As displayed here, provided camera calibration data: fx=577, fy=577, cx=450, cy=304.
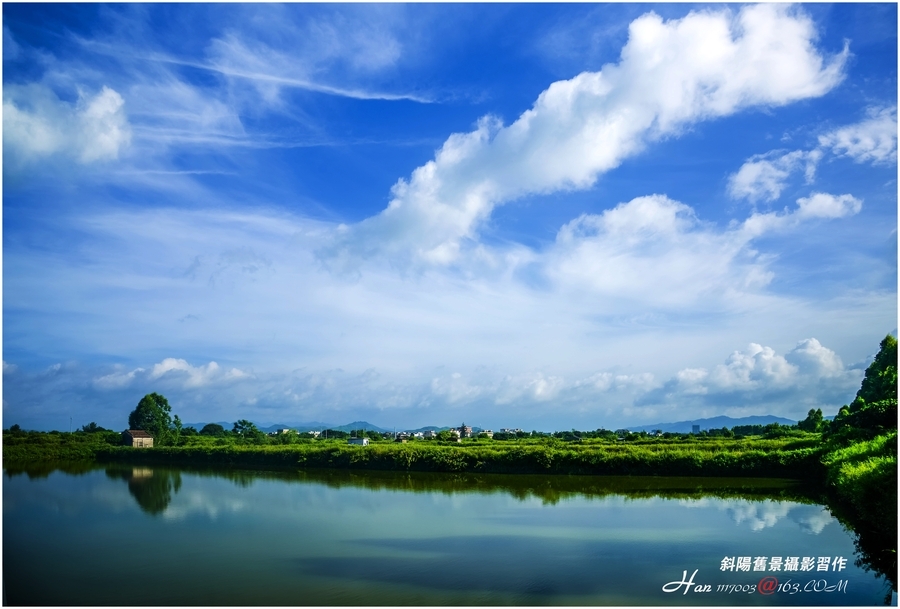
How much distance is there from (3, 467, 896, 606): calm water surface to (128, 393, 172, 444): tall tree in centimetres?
2032

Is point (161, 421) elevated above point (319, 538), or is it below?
above

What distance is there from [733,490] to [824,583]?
9.57 metres

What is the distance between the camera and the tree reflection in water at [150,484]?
16688mm

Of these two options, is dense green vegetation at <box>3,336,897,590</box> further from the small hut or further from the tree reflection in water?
the tree reflection in water

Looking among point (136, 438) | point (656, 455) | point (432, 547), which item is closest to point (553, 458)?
point (656, 455)

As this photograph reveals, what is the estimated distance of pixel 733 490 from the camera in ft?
55.5

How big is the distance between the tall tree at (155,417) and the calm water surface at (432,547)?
66.7ft

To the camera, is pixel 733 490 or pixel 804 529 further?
pixel 733 490

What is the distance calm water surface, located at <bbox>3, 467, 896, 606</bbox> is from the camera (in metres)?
8.00

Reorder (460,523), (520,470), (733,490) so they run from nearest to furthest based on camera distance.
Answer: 1. (460,523)
2. (733,490)
3. (520,470)

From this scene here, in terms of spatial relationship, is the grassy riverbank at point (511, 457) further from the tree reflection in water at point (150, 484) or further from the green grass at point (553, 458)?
the tree reflection in water at point (150, 484)

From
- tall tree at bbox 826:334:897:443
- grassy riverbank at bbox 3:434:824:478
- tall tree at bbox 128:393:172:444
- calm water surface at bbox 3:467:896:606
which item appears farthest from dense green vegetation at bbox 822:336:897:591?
tall tree at bbox 128:393:172:444

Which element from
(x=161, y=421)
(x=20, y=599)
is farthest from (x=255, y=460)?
(x=20, y=599)

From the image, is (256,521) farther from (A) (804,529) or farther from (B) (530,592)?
(A) (804,529)
